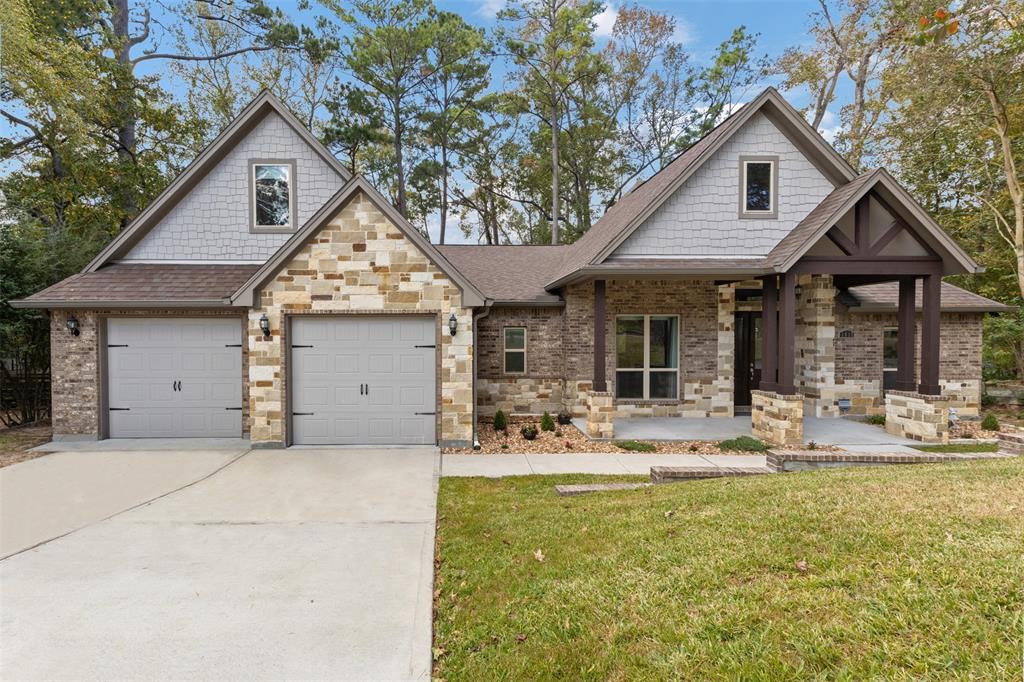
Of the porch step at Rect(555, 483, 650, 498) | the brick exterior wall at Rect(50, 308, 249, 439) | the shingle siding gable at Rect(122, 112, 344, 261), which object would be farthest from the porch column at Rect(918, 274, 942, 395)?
the brick exterior wall at Rect(50, 308, 249, 439)

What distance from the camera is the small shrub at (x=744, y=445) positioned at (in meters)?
9.38

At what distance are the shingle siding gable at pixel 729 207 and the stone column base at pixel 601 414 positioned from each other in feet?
10.5

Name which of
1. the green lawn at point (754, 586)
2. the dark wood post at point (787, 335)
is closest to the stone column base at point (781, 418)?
the dark wood post at point (787, 335)

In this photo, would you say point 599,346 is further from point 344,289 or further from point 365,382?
point 344,289

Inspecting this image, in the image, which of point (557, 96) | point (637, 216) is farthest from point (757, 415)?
point (557, 96)

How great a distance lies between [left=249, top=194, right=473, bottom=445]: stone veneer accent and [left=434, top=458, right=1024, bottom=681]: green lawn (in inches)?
194

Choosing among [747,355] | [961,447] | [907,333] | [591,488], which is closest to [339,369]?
[591,488]

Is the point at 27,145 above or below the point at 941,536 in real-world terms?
above

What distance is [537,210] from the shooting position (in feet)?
94.0

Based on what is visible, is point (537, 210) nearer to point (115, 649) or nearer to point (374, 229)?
point (374, 229)

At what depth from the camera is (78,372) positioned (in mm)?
9805

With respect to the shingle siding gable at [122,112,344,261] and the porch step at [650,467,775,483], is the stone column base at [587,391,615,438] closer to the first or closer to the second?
the porch step at [650,467,775,483]

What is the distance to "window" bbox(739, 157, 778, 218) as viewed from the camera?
11086mm

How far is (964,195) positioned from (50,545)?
2819cm
